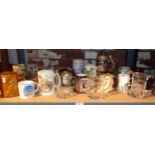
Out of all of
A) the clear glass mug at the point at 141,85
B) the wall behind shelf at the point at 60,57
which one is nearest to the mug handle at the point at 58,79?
the wall behind shelf at the point at 60,57

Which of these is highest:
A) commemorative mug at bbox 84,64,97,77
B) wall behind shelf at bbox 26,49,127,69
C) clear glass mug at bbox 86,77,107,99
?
wall behind shelf at bbox 26,49,127,69

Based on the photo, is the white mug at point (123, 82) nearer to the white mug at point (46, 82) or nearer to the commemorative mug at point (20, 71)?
the white mug at point (46, 82)

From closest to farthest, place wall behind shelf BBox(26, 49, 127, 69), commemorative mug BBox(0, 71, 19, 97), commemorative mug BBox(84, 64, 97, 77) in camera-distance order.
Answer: commemorative mug BBox(0, 71, 19, 97), commemorative mug BBox(84, 64, 97, 77), wall behind shelf BBox(26, 49, 127, 69)

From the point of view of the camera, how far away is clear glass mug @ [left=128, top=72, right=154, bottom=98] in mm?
946

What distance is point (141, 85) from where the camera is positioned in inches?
38.1

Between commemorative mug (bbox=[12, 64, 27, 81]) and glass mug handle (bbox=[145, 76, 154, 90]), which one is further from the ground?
commemorative mug (bbox=[12, 64, 27, 81])

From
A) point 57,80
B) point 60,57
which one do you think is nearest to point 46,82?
point 57,80

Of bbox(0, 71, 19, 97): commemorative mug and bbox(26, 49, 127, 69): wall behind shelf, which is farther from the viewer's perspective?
bbox(26, 49, 127, 69): wall behind shelf

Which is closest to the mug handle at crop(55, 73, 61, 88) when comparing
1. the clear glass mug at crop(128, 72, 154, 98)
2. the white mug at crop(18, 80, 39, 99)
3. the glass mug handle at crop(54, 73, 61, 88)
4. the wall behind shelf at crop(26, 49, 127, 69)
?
the glass mug handle at crop(54, 73, 61, 88)

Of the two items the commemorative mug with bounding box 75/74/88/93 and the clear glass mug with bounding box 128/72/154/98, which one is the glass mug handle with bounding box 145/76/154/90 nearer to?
the clear glass mug with bounding box 128/72/154/98

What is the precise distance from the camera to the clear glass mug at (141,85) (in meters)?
0.95
